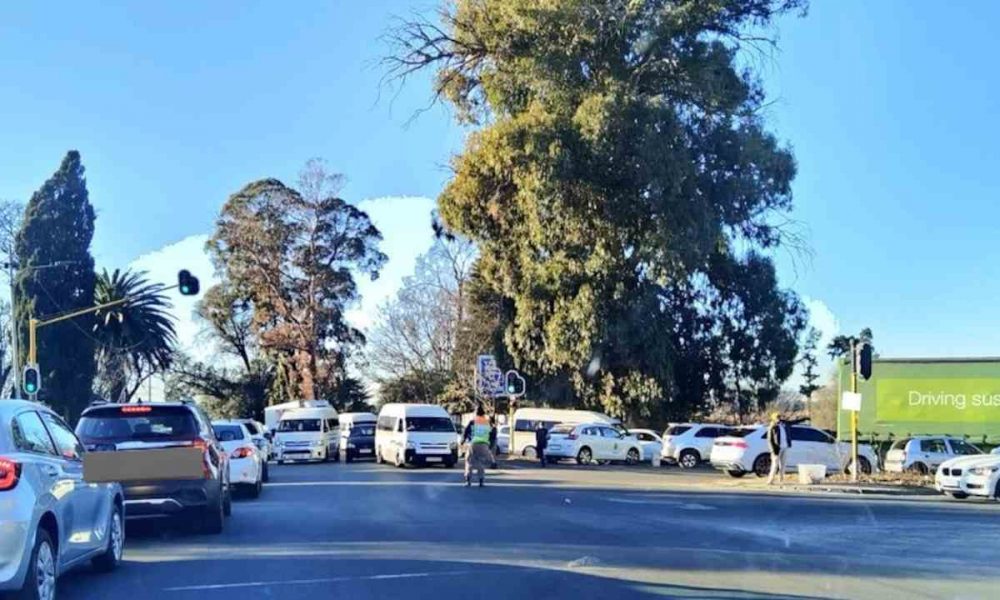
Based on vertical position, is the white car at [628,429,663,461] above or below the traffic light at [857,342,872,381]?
below

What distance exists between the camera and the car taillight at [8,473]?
26.5 feet

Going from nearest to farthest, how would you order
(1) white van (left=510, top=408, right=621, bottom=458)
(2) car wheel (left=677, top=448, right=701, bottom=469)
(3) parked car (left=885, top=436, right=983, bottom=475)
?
(3) parked car (left=885, top=436, right=983, bottom=475)
(2) car wheel (left=677, top=448, right=701, bottom=469)
(1) white van (left=510, top=408, right=621, bottom=458)

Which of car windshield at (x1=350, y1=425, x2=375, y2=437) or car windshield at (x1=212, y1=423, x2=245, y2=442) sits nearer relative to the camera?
car windshield at (x1=212, y1=423, x2=245, y2=442)

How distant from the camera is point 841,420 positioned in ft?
120

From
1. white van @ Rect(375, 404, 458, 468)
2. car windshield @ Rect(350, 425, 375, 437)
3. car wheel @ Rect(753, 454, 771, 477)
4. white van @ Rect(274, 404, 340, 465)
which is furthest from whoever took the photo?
car windshield @ Rect(350, 425, 375, 437)

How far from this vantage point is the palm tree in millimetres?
66625

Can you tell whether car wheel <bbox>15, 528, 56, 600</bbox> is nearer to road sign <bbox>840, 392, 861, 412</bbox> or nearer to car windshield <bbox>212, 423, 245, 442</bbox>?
car windshield <bbox>212, 423, 245, 442</bbox>

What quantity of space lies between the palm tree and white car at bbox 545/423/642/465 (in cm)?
3147

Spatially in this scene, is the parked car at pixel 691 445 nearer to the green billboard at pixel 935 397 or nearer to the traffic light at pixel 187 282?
the green billboard at pixel 935 397

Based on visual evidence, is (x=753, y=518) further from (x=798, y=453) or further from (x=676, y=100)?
(x=676, y=100)

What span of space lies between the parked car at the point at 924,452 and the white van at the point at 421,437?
46.2 feet

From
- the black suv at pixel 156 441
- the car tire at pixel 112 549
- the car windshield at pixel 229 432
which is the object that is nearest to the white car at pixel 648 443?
the car windshield at pixel 229 432

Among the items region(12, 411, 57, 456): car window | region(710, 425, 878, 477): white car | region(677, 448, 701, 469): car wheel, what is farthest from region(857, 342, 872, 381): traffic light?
region(12, 411, 57, 456): car window

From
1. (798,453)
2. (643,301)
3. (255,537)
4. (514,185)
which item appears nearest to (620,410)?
(643,301)
